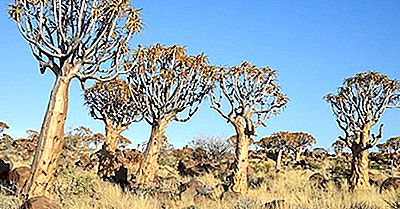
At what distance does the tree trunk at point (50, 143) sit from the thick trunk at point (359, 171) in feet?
30.3

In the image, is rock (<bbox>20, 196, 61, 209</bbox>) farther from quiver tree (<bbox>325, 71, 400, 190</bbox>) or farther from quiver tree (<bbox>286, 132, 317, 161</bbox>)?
quiver tree (<bbox>286, 132, 317, 161</bbox>)

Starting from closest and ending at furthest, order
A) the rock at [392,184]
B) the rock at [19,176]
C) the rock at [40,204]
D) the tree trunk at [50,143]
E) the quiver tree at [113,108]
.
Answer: the rock at [40,204], the tree trunk at [50,143], the rock at [19,176], the rock at [392,184], the quiver tree at [113,108]

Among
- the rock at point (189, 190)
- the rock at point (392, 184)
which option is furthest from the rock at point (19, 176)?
the rock at point (392, 184)

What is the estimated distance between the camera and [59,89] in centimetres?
859

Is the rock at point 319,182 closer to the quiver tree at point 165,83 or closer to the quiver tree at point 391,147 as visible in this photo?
the quiver tree at point 165,83

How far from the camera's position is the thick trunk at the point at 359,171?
44.3ft

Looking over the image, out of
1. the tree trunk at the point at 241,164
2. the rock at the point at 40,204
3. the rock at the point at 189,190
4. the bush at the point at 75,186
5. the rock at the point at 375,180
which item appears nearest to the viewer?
the rock at the point at 40,204

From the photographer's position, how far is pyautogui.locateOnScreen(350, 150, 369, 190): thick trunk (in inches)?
532

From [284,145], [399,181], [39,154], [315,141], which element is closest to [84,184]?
[39,154]

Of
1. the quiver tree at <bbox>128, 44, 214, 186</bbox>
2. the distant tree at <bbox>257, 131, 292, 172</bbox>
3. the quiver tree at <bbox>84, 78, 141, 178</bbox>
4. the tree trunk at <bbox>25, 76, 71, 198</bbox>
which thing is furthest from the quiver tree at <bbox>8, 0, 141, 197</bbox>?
the distant tree at <bbox>257, 131, 292, 172</bbox>

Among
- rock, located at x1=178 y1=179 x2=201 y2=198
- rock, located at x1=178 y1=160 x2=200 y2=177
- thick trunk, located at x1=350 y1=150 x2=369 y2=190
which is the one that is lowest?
rock, located at x1=178 y1=179 x2=201 y2=198

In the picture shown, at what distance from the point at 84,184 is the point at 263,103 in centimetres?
614

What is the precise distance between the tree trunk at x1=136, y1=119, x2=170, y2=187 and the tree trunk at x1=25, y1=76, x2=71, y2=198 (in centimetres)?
538

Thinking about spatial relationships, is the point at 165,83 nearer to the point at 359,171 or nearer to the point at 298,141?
the point at 359,171
